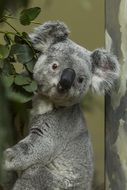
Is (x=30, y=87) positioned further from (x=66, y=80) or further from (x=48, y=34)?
(x=48, y=34)

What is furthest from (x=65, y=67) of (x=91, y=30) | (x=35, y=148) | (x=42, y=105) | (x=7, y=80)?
(x=91, y=30)

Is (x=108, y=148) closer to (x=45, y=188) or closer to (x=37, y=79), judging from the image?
(x=45, y=188)

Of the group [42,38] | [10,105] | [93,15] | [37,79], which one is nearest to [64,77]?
[37,79]

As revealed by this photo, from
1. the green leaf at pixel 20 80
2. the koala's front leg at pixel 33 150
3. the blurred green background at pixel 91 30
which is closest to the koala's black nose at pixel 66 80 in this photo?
the green leaf at pixel 20 80

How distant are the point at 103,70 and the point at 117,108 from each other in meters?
0.17

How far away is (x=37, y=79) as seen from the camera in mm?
1212

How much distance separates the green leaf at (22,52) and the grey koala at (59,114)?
136mm

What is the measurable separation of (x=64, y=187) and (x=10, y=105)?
1121mm

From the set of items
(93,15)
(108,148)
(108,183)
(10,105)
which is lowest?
(108,183)

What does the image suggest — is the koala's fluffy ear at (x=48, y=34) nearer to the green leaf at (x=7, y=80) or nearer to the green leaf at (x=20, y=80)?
the green leaf at (x=20, y=80)

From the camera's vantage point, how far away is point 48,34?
131 cm

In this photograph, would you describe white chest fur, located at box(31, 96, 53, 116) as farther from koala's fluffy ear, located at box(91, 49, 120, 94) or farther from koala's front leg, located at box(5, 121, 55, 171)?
koala's fluffy ear, located at box(91, 49, 120, 94)

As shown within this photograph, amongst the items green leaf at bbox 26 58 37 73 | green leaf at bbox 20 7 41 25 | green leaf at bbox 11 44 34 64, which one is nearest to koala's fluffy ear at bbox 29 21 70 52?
green leaf at bbox 26 58 37 73

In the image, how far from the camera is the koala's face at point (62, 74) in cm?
115
